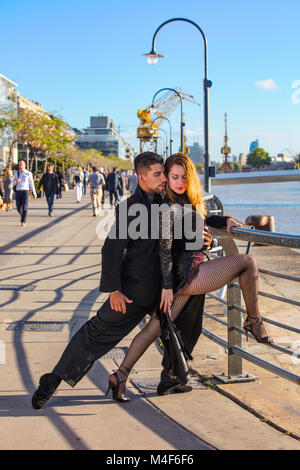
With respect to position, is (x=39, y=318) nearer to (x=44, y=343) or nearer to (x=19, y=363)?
(x=44, y=343)

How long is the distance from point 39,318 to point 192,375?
2.28m

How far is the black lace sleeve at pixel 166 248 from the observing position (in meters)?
3.76

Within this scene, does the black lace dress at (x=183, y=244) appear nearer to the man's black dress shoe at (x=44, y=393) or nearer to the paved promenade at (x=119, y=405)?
the paved promenade at (x=119, y=405)

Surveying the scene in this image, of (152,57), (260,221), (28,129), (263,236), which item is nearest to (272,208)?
(28,129)

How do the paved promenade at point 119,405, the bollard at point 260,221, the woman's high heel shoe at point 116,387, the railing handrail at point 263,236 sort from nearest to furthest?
1. the paved promenade at point 119,405
2. the railing handrail at point 263,236
3. the woman's high heel shoe at point 116,387
4. the bollard at point 260,221

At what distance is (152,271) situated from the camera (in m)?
3.84

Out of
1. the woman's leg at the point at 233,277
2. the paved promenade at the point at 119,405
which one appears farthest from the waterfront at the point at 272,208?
the woman's leg at the point at 233,277

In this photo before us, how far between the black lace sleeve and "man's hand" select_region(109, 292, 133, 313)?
260 mm

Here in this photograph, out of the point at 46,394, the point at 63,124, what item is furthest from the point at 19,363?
the point at 63,124

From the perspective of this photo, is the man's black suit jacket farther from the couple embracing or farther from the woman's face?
the woman's face

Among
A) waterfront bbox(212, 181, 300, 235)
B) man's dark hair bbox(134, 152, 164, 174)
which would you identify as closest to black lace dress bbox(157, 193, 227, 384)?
man's dark hair bbox(134, 152, 164, 174)

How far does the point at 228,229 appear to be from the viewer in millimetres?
4352

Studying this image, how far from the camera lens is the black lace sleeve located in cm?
376

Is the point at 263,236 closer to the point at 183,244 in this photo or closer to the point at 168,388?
the point at 183,244
